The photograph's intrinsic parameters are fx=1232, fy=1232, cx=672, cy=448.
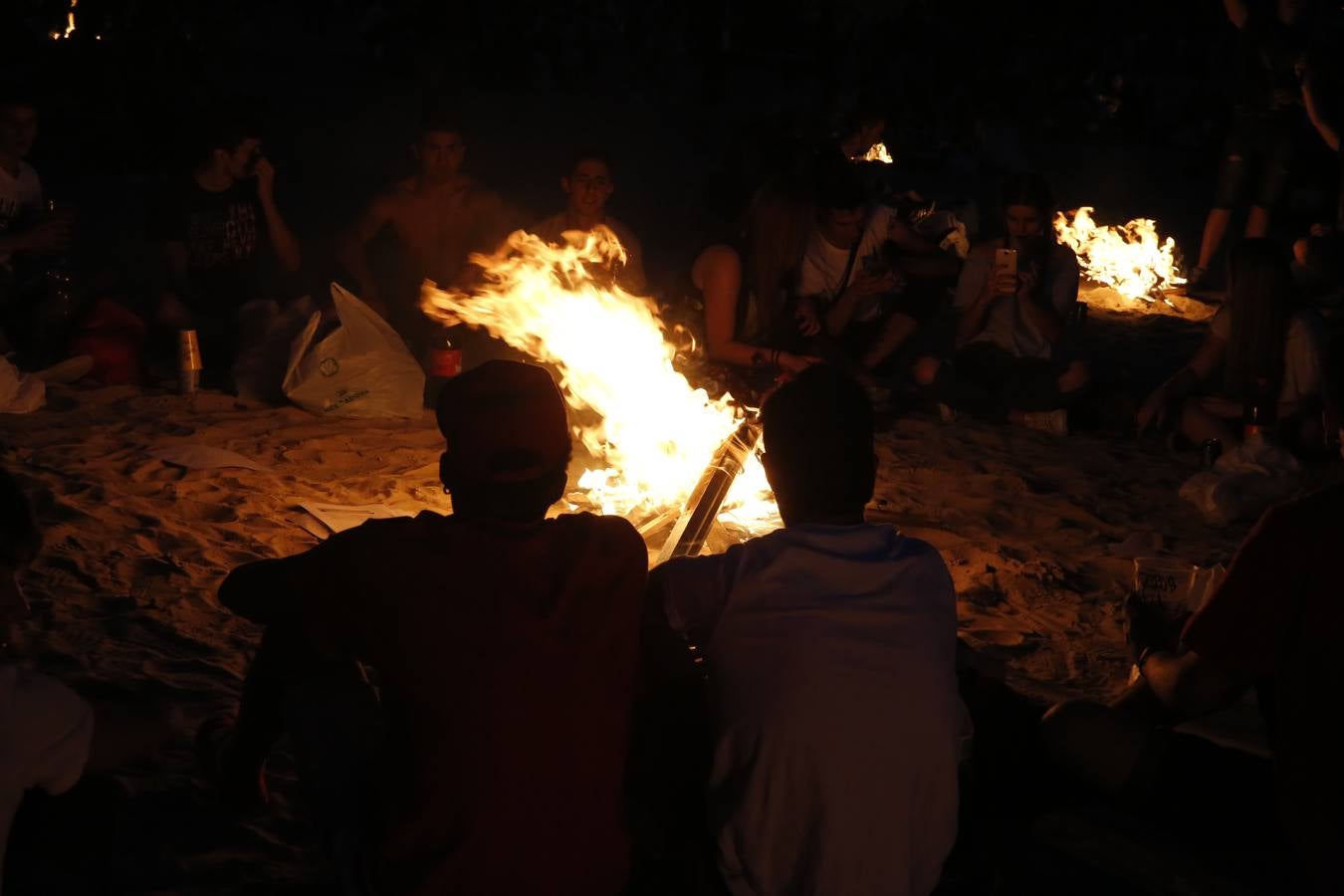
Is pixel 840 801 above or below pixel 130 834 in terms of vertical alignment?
above

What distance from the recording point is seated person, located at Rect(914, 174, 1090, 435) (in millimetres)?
7660

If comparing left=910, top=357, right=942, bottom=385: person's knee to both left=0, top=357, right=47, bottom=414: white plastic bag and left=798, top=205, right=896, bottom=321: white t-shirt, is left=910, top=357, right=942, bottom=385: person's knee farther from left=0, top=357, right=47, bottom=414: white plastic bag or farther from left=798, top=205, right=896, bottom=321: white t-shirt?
left=0, top=357, right=47, bottom=414: white plastic bag

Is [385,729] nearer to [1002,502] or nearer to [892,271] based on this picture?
[1002,502]

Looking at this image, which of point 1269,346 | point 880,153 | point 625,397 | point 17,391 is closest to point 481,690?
point 625,397

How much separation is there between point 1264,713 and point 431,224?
6651 millimetres

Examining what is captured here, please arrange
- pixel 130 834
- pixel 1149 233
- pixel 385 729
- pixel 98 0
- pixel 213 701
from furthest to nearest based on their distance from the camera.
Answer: pixel 1149 233 → pixel 98 0 → pixel 213 701 → pixel 130 834 → pixel 385 729

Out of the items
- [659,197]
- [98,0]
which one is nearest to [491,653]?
[659,197]

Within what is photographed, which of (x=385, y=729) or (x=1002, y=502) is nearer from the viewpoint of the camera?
(x=385, y=729)

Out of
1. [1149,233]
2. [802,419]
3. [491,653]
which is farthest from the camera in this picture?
[1149,233]

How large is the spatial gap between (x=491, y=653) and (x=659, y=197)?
9314 millimetres

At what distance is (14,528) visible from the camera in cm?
247

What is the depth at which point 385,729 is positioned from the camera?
2.49 m

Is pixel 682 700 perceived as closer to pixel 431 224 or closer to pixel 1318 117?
pixel 431 224

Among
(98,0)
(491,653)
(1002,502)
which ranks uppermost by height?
(98,0)
